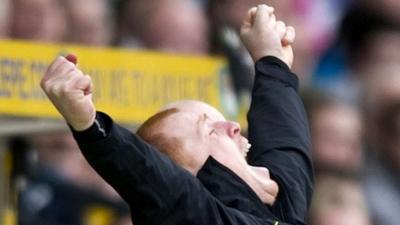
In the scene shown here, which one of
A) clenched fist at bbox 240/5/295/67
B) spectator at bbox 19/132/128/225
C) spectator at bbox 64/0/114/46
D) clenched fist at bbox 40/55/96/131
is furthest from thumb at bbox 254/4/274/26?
spectator at bbox 19/132/128/225

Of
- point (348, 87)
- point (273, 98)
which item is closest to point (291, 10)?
point (348, 87)

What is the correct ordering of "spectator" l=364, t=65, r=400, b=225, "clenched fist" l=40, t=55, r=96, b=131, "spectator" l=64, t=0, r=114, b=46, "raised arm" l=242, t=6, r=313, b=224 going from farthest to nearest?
"spectator" l=364, t=65, r=400, b=225 → "spectator" l=64, t=0, r=114, b=46 → "raised arm" l=242, t=6, r=313, b=224 → "clenched fist" l=40, t=55, r=96, b=131

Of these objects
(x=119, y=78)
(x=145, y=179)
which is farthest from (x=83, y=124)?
(x=119, y=78)

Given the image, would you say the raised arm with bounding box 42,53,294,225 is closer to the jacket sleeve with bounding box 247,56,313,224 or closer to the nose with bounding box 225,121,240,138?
the nose with bounding box 225,121,240,138

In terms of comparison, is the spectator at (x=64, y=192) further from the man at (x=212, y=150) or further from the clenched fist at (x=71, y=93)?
the clenched fist at (x=71, y=93)

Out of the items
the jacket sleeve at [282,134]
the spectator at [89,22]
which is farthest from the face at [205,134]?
the spectator at [89,22]

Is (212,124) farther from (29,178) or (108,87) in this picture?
(29,178)

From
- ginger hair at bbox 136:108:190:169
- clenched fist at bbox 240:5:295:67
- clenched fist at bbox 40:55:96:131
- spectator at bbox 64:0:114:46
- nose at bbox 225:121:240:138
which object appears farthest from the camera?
spectator at bbox 64:0:114:46

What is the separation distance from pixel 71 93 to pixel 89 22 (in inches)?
141

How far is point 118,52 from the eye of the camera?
22.1 ft

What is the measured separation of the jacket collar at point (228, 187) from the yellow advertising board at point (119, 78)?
2585 mm

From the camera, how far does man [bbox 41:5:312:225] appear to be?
136 inches

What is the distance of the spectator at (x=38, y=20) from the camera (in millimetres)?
6621

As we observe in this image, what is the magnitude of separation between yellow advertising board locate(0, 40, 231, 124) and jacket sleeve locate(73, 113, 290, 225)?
8.98 ft
